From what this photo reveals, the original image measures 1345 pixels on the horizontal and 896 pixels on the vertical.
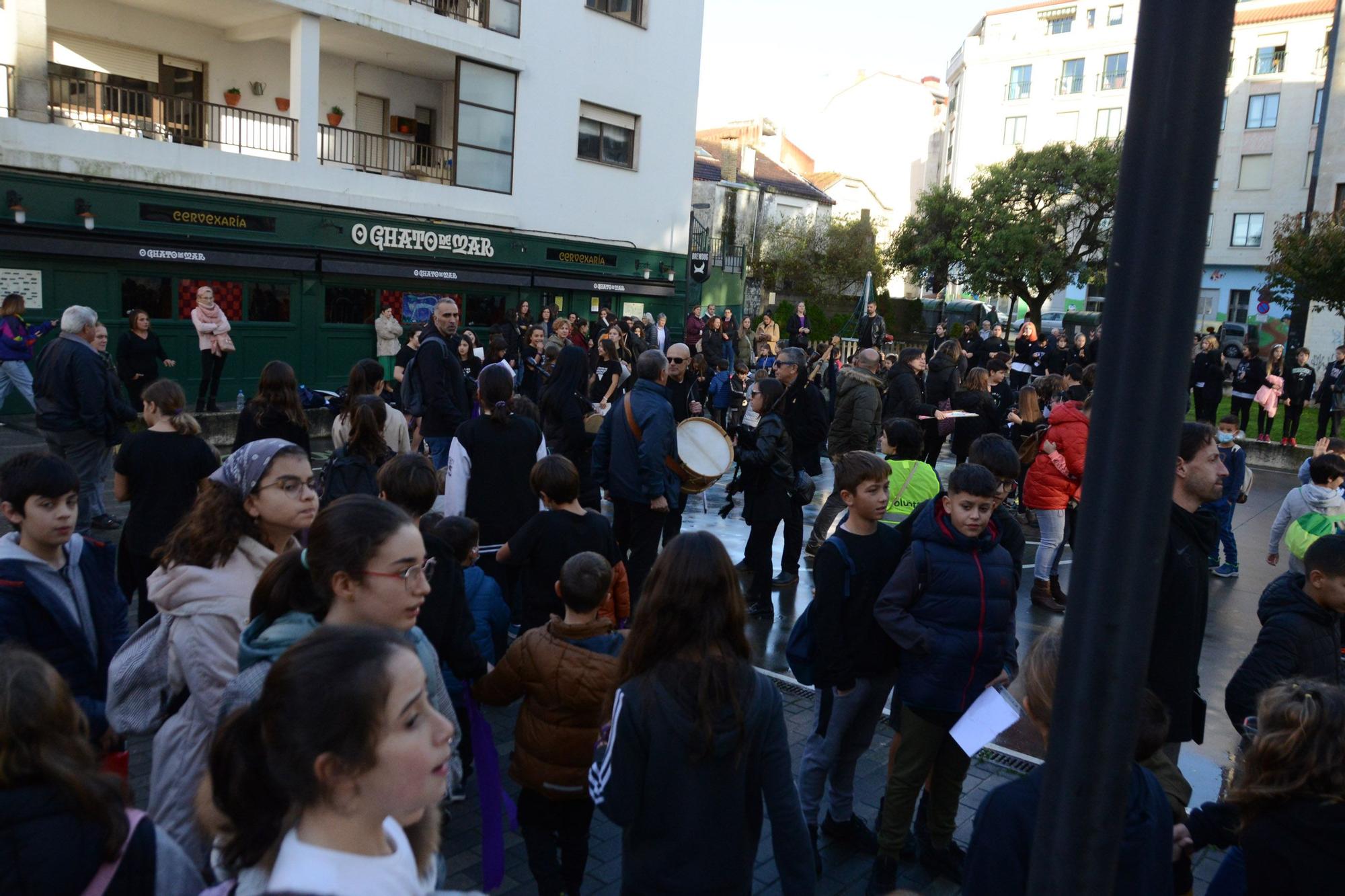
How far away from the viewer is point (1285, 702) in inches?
106

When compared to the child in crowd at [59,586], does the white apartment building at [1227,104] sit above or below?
above

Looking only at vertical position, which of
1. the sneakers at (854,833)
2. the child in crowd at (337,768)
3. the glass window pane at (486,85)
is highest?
the glass window pane at (486,85)

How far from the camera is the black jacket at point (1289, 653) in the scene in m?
3.68

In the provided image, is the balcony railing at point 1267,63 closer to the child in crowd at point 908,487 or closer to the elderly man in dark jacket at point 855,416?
the elderly man in dark jacket at point 855,416

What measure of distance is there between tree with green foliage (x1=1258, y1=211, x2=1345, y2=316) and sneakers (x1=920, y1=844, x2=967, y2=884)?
23.2 metres

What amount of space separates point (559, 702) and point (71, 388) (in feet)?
20.9

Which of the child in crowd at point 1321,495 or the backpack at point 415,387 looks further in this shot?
the backpack at point 415,387

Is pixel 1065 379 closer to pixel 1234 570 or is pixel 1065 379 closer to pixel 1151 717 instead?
pixel 1234 570

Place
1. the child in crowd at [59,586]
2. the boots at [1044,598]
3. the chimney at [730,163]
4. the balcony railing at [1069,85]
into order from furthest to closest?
1. the balcony railing at [1069,85]
2. the chimney at [730,163]
3. the boots at [1044,598]
4. the child in crowd at [59,586]

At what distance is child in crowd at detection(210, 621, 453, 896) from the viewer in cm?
162

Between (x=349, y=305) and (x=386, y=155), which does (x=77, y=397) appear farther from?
(x=386, y=155)

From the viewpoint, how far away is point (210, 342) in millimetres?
15445

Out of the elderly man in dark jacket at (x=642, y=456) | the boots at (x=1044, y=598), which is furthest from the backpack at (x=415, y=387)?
the boots at (x=1044, y=598)

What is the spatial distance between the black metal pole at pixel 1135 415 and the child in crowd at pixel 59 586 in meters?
2.85
